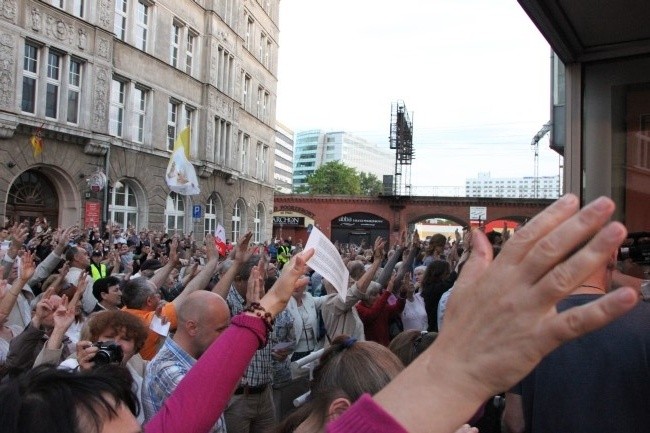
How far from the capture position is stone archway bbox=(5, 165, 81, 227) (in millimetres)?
19562

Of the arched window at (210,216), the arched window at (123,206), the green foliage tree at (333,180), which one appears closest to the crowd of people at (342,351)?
the arched window at (123,206)

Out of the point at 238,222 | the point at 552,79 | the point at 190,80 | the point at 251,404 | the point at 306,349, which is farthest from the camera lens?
the point at 238,222

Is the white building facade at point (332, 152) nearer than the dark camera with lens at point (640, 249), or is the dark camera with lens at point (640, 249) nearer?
the dark camera with lens at point (640, 249)

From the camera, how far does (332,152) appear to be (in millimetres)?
180750

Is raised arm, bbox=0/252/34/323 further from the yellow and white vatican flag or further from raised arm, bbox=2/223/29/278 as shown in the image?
the yellow and white vatican flag

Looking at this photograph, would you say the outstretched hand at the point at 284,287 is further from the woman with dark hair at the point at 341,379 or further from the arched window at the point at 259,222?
the arched window at the point at 259,222

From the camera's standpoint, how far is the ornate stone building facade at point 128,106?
19.2m

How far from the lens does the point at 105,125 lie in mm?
22172

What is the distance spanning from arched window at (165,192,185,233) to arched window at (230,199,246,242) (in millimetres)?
6582

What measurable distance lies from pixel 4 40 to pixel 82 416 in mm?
19528

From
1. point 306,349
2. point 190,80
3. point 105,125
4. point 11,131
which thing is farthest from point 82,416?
point 190,80

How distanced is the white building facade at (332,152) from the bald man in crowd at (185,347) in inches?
6793

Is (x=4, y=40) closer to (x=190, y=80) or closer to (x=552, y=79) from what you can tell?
(x=190, y=80)

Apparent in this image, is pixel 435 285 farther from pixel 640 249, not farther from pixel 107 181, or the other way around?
pixel 107 181
